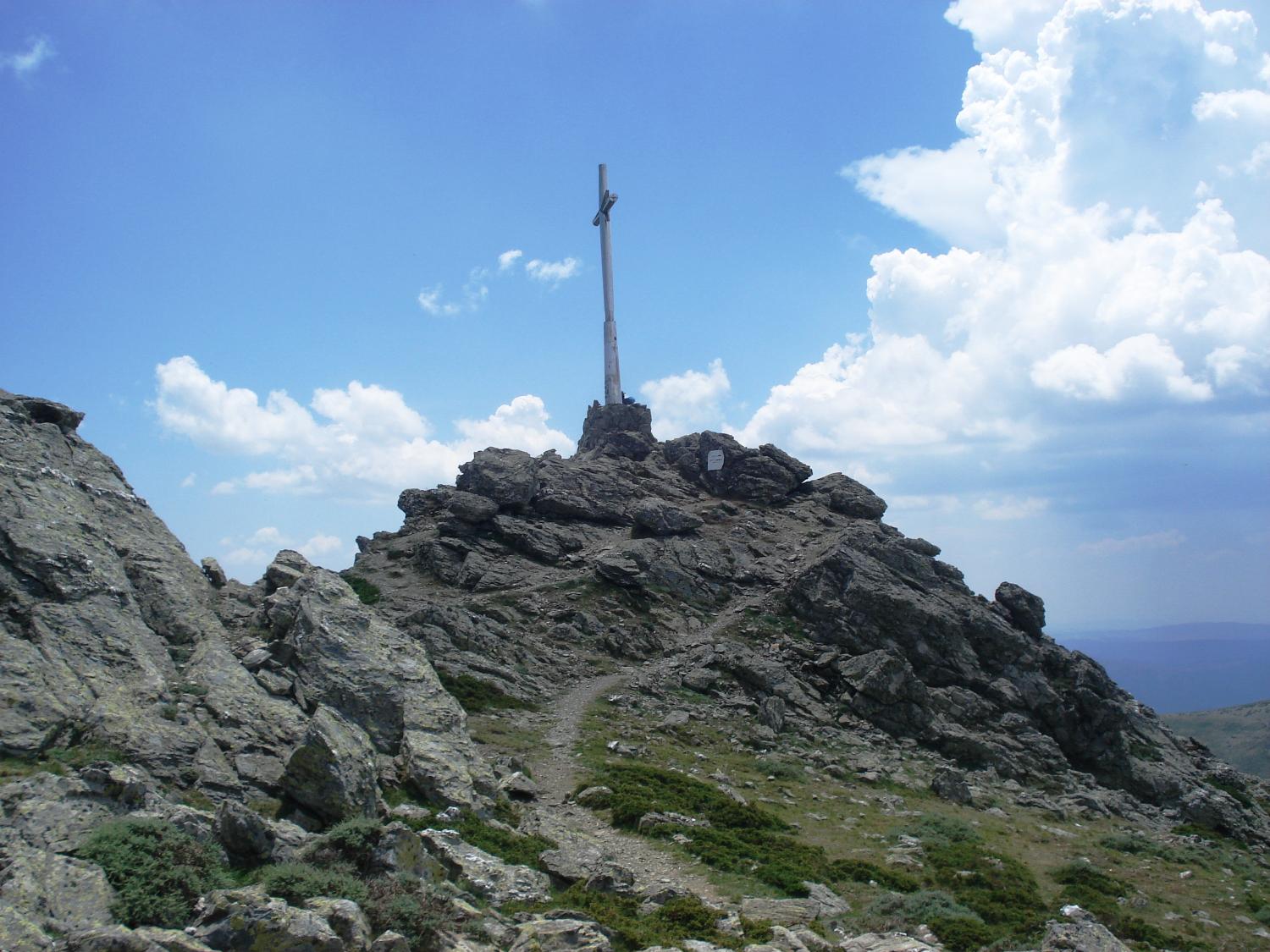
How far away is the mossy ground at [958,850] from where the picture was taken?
22.3 metres

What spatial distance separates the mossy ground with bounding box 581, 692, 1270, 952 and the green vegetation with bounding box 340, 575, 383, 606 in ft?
63.5

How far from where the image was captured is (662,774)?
31297 millimetres

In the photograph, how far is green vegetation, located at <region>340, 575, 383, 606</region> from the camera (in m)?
53.8

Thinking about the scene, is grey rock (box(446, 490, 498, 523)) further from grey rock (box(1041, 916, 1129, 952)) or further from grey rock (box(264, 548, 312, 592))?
grey rock (box(1041, 916, 1129, 952))

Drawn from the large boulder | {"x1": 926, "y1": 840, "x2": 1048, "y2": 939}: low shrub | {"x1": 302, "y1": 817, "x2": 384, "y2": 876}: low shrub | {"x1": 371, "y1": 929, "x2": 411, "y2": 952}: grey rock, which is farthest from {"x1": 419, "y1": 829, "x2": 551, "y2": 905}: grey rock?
the large boulder

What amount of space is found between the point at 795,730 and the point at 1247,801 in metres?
30.3

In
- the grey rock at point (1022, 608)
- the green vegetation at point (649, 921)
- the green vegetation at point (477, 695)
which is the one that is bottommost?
the green vegetation at point (649, 921)

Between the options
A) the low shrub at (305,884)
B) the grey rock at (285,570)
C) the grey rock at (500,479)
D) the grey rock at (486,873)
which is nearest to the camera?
the low shrub at (305,884)

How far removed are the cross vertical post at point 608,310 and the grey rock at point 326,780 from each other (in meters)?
69.9

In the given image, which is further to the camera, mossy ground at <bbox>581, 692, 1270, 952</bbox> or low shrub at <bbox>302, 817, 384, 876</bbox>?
mossy ground at <bbox>581, 692, 1270, 952</bbox>

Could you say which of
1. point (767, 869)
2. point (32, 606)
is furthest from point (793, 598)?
point (32, 606)

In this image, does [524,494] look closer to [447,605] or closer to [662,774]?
[447,605]

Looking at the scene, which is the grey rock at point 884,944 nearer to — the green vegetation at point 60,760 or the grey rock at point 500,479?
the green vegetation at point 60,760

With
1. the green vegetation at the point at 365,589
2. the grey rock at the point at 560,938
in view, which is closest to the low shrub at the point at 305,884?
the grey rock at the point at 560,938
